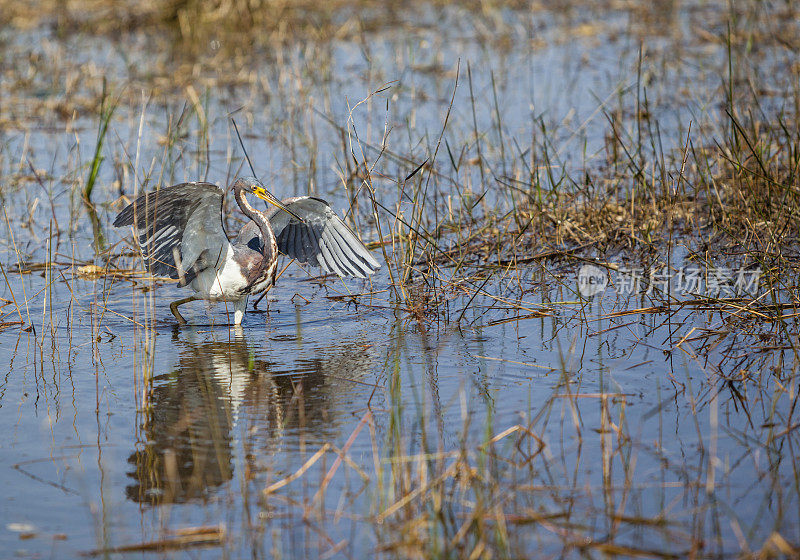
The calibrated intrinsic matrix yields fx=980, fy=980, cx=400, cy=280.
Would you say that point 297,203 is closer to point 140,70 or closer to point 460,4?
point 140,70

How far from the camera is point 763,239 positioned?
512 centimetres

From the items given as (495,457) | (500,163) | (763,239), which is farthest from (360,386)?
(500,163)

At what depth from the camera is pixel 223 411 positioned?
3824mm

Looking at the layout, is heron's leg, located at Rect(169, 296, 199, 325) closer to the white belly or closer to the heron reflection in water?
the white belly

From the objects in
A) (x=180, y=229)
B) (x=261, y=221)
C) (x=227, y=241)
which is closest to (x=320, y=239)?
(x=261, y=221)

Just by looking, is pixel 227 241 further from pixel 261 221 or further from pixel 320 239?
pixel 320 239

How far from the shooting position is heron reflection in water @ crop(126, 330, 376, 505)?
128 inches

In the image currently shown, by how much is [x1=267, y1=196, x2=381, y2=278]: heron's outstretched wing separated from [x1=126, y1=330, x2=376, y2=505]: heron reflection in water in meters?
0.68

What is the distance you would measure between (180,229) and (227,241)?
0.24 meters

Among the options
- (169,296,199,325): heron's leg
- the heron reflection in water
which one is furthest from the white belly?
the heron reflection in water

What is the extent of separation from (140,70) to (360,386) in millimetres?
6963

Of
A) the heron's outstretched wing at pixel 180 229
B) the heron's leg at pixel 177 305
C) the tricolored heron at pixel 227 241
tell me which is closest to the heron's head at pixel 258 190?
the tricolored heron at pixel 227 241

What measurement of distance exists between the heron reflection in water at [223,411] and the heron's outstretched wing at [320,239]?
2.24ft

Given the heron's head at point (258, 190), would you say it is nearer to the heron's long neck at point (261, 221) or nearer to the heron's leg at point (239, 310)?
the heron's long neck at point (261, 221)
